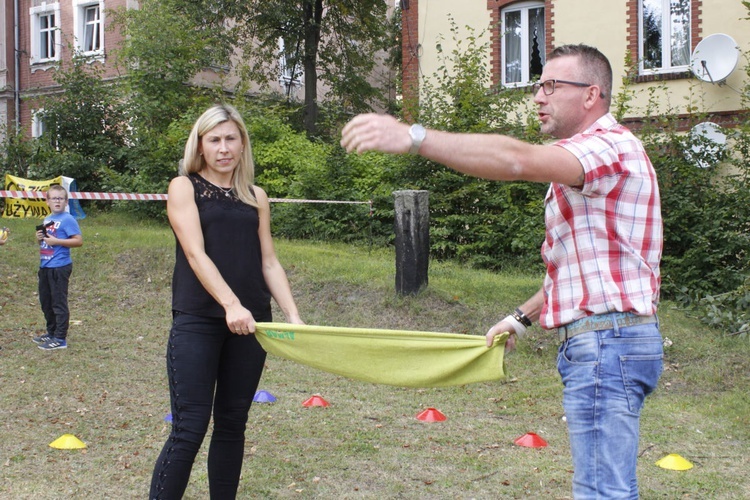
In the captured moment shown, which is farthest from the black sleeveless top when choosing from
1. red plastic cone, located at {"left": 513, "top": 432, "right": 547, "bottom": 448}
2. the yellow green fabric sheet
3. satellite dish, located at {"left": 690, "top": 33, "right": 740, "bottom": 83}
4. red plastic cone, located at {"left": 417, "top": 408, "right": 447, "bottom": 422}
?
satellite dish, located at {"left": 690, "top": 33, "right": 740, "bottom": 83}

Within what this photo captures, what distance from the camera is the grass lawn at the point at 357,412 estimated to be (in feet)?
15.9

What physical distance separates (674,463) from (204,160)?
3490 mm

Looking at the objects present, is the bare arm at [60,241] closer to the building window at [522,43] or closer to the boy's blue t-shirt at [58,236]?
the boy's blue t-shirt at [58,236]

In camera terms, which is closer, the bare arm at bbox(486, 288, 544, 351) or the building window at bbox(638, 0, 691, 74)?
the bare arm at bbox(486, 288, 544, 351)

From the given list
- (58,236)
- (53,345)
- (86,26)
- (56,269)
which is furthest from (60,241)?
(86,26)

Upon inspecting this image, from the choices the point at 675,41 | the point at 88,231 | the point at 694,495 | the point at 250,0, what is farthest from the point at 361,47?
the point at 694,495

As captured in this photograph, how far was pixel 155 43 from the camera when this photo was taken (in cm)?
1844

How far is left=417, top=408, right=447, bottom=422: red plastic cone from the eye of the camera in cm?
614

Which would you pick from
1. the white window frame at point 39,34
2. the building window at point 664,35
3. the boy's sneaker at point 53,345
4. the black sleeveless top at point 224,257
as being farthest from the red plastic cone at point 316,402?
the white window frame at point 39,34

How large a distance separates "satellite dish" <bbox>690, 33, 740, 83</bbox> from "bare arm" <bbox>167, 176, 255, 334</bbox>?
520 inches

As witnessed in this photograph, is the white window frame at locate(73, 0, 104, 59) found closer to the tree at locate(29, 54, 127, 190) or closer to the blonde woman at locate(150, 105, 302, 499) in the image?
the tree at locate(29, 54, 127, 190)

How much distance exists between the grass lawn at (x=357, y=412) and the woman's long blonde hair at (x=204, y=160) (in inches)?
72.2

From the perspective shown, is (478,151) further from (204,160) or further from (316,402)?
→ (316,402)

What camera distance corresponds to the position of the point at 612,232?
104 inches
